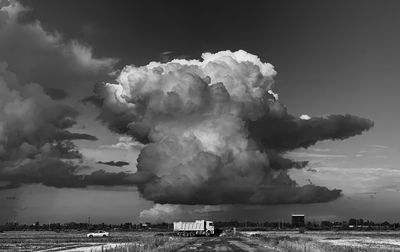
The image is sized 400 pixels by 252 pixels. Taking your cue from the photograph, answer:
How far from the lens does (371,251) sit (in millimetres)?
61625

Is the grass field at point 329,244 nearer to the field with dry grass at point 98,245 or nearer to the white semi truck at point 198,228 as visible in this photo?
the field with dry grass at point 98,245

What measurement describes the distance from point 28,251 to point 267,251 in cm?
3268

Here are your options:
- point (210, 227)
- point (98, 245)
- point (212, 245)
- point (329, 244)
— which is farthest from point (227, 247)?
point (210, 227)

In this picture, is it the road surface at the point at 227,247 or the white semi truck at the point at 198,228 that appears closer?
the road surface at the point at 227,247

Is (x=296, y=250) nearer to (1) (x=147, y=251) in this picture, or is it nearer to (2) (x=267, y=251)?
(2) (x=267, y=251)

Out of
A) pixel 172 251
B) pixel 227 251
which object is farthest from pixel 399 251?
pixel 172 251

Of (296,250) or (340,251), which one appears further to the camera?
(296,250)

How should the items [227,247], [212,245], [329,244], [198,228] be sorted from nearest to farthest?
[227,247] < [329,244] < [212,245] < [198,228]

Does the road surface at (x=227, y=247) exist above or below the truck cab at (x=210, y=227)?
below

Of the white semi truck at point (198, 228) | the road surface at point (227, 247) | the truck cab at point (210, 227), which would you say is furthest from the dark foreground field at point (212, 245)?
the truck cab at point (210, 227)

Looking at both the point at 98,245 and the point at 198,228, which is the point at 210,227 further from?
the point at 98,245

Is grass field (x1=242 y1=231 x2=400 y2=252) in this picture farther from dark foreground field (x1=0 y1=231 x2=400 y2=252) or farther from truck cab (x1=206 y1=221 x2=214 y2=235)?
truck cab (x1=206 y1=221 x2=214 y2=235)

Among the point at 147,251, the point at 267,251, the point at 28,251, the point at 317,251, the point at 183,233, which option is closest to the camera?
the point at 317,251

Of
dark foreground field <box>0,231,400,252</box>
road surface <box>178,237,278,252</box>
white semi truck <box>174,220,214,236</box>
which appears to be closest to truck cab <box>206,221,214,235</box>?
white semi truck <box>174,220,214,236</box>
